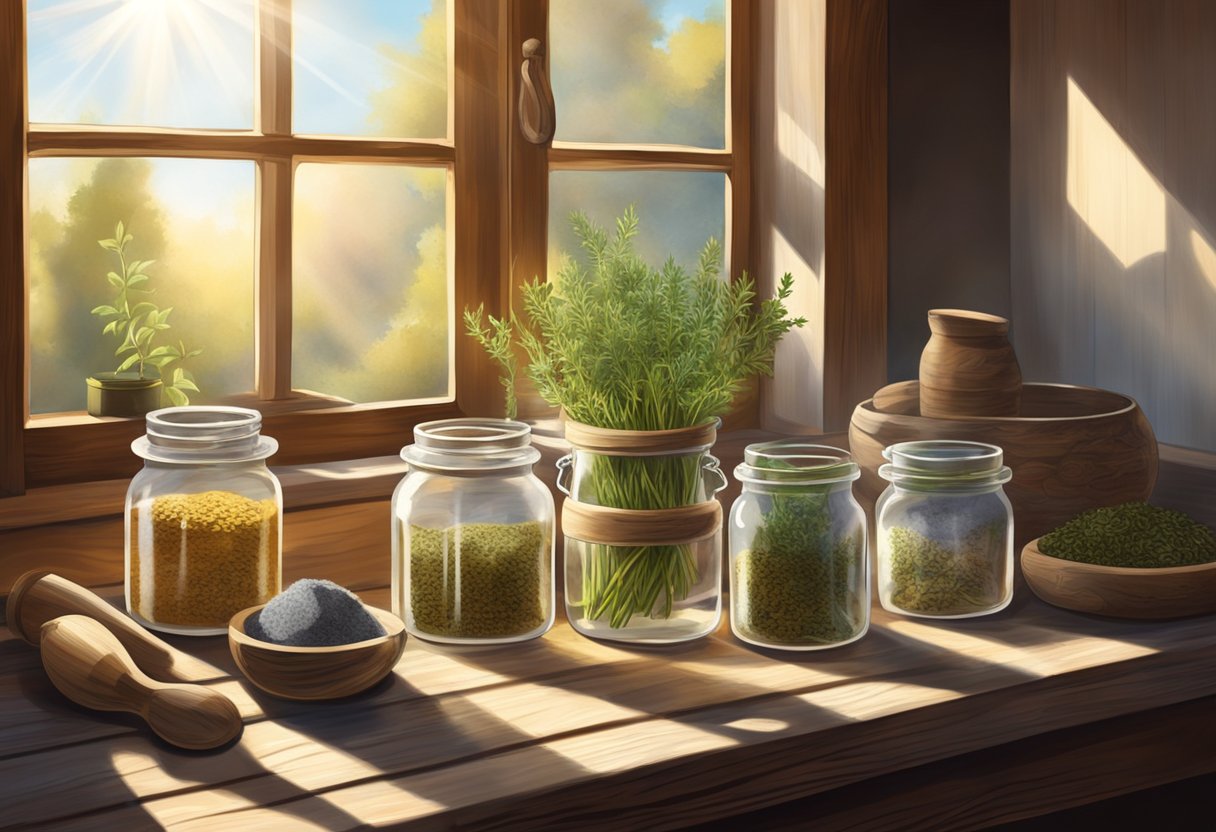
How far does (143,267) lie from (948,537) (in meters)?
1.03

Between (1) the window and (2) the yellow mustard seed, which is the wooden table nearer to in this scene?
(2) the yellow mustard seed

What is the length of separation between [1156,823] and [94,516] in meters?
1.29

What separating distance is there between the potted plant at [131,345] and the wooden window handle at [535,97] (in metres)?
0.53

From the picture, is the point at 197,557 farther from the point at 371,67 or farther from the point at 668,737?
the point at 371,67

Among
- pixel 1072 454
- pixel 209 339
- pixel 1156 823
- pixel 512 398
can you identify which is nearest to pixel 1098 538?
pixel 1072 454

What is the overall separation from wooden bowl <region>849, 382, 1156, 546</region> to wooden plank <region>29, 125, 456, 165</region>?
714mm

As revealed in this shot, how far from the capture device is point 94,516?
1.47 metres

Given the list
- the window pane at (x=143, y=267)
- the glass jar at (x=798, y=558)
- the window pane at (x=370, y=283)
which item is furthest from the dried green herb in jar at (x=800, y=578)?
the window pane at (x=143, y=267)

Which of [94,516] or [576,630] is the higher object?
[94,516]

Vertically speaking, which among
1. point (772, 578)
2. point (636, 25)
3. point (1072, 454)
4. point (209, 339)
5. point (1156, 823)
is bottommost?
point (1156, 823)

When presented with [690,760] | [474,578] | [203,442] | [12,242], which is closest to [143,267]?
[12,242]

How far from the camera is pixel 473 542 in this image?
1341 mm

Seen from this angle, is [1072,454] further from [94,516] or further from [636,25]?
[94,516]

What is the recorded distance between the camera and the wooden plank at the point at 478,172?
1766 mm
